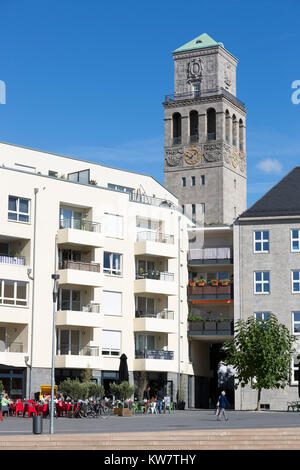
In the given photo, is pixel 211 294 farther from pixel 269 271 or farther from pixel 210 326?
pixel 269 271

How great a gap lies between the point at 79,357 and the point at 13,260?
24.8ft

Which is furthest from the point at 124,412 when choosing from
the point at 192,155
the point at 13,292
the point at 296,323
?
the point at 192,155

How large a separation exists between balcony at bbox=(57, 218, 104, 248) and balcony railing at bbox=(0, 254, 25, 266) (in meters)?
2.92

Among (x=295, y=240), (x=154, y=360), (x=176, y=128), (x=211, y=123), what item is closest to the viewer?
(x=154, y=360)

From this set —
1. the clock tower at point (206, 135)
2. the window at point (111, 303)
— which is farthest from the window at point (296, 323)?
the clock tower at point (206, 135)

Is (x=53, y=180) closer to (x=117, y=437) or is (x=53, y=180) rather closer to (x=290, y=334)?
(x=290, y=334)

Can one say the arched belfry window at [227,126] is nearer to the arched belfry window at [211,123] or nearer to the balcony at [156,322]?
the arched belfry window at [211,123]

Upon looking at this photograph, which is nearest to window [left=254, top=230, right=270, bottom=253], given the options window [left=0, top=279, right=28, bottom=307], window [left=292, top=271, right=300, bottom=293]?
window [left=292, top=271, right=300, bottom=293]

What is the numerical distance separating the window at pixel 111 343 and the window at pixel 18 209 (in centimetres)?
990

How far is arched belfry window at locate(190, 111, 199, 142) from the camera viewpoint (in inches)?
4537

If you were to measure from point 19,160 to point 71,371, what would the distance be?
16.1 metres

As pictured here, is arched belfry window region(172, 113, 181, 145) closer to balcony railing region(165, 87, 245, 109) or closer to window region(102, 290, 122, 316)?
balcony railing region(165, 87, 245, 109)

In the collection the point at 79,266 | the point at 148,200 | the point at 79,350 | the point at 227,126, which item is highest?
the point at 227,126

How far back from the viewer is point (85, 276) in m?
62.8
